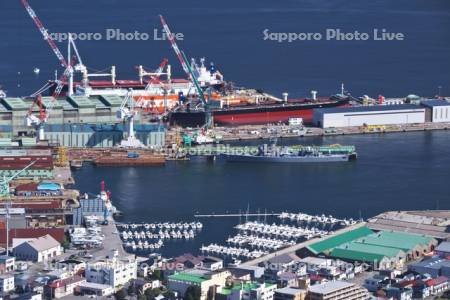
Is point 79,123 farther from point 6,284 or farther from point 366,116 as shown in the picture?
point 6,284

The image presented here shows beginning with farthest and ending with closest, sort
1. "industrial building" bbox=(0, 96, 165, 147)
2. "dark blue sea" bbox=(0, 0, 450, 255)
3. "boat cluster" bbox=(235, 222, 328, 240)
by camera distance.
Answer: "industrial building" bbox=(0, 96, 165, 147), "dark blue sea" bbox=(0, 0, 450, 255), "boat cluster" bbox=(235, 222, 328, 240)

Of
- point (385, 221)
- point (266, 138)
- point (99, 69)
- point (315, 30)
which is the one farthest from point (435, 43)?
point (385, 221)

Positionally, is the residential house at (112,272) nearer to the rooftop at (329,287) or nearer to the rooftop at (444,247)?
the rooftop at (329,287)

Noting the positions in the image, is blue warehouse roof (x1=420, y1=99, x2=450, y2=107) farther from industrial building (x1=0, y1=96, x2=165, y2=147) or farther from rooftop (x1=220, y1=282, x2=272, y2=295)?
rooftop (x1=220, y1=282, x2=272, y2=295)

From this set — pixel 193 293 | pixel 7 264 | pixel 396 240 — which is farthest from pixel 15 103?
pixel 193 293

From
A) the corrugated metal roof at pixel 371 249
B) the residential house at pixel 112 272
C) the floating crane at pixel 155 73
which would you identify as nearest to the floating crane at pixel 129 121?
the floating crane at pixel 155 73

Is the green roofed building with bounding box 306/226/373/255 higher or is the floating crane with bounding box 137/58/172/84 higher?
the floating crane with bounding box 137/58/172/84

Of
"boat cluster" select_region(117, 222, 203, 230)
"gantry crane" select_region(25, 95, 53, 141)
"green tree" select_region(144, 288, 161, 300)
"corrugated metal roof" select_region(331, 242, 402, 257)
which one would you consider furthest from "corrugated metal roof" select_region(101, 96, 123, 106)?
"green tree" select_region(144, 288, 161, 300)
